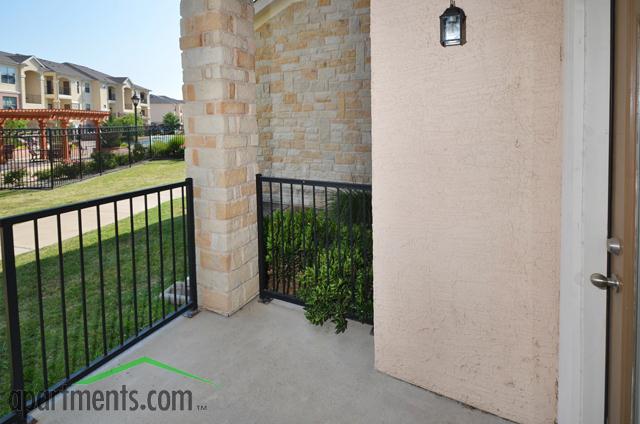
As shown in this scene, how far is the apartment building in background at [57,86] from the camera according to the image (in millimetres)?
30594

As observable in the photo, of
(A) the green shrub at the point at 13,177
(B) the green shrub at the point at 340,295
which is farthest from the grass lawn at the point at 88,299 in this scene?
(A) the green shrub at the point at 13,177

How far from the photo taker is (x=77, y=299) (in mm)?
3764

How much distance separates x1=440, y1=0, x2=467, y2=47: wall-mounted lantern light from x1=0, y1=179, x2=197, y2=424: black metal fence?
1867 mm

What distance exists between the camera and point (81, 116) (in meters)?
15.9

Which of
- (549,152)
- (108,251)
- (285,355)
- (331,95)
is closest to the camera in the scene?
(549,152)

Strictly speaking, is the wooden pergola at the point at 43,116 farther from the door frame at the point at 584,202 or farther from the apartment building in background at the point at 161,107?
the apartment building in background at the point at 161,107

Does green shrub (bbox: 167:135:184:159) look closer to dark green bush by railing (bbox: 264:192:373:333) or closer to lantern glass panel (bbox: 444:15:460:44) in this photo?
dark green bush by railing (bbox: 264:192:373:333)

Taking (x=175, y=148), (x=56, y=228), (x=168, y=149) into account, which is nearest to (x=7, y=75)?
(x=168, y=149)

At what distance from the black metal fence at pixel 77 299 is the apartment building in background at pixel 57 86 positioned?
1247 inches

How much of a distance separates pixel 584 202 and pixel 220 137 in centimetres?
233

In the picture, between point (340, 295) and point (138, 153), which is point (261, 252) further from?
point (138, 153)

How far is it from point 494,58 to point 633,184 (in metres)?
0.92

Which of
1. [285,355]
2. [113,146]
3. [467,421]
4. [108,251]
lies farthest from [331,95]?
[113,146]

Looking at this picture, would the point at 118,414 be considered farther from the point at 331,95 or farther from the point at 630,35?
the point at 331,95
